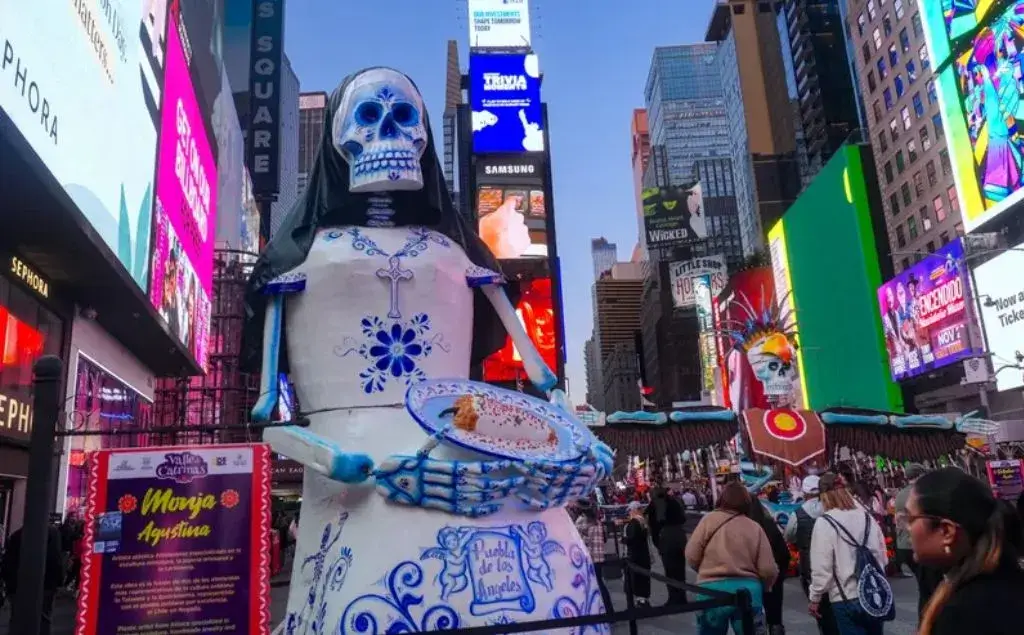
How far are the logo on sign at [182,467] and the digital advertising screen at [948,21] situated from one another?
29.6 m

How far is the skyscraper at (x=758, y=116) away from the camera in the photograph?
69125 mm

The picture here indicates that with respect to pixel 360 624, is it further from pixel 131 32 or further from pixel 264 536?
pixel 131 32

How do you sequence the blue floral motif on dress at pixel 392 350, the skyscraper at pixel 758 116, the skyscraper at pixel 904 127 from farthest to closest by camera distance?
1. the skyscraper at pixel 758 116
2. the skyscraper at pixel 904 127
3. the blue floral motif on dress at pixel 392 350

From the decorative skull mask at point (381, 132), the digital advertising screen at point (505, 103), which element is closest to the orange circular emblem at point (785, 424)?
the decorative skull mask at point (381, 132)

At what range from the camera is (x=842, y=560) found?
4.80 meters

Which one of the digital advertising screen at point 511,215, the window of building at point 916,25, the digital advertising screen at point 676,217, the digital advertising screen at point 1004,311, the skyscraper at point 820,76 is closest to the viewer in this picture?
the digital advertising screen at point 1004,311

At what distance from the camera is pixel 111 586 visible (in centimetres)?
370

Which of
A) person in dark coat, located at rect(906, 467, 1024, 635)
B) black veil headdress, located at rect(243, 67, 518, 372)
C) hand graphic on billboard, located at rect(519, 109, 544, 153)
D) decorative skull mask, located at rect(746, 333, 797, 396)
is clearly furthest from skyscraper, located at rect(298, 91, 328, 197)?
person in dark coat, located at rect(906, 467, 1024, 635)

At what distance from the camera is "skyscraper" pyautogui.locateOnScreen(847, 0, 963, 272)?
4069 cm

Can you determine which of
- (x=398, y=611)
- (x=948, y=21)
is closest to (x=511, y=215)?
(x=948, y=21)

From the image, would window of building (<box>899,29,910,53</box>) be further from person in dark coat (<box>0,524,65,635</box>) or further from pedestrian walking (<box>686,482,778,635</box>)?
person in dark coat (<box>0,524,65,635</box>)

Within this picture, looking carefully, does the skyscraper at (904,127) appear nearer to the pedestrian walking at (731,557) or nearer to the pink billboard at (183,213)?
the pink billboard at (183,213)

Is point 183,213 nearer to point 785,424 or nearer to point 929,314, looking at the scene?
point 785,424

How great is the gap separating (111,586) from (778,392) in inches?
353
